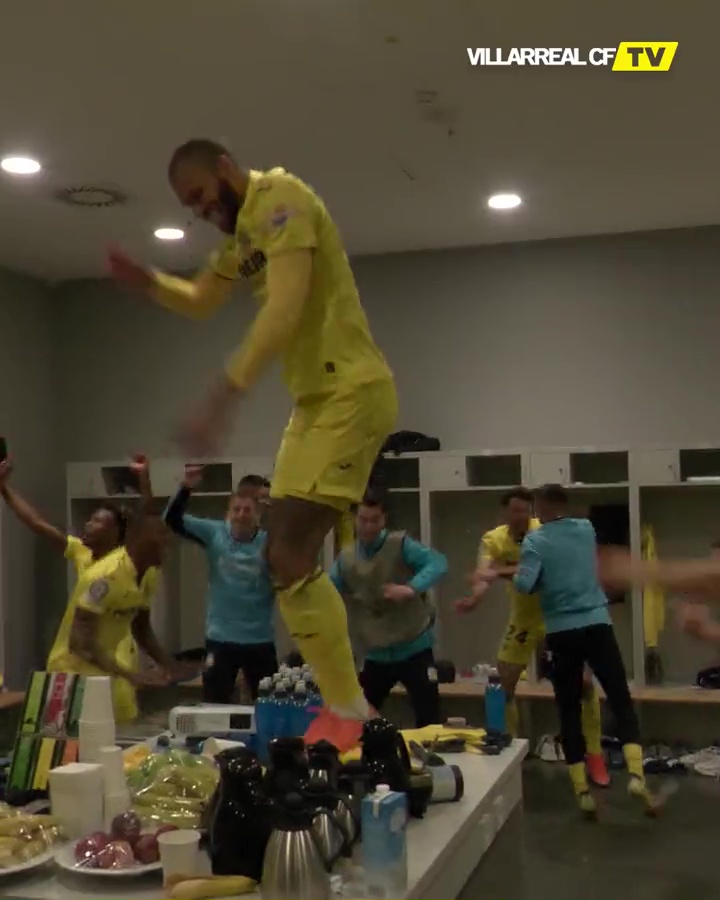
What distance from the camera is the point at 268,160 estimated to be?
4.37 m

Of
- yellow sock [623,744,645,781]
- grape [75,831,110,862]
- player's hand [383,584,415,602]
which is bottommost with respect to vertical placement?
yellow sock [623,744,645,781]

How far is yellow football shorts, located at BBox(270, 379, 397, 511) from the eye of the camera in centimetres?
200

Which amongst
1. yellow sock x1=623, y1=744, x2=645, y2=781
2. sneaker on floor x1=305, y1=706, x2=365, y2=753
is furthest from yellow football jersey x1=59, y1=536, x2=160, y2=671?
yellow sock x1=623, y1=744, x2=645, y2=781

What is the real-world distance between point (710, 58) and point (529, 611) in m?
2.49

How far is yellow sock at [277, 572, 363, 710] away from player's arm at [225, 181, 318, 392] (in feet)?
1.74

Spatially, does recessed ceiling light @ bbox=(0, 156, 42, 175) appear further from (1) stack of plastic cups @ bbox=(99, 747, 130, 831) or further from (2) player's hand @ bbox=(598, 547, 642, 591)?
(2) player's hand @ bbox=(598, 547, 642, 591)

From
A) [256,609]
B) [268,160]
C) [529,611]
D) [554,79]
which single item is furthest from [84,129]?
[529,611]

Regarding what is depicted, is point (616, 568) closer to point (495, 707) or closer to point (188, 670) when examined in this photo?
point (495, 707)

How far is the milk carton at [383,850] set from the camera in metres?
1.65

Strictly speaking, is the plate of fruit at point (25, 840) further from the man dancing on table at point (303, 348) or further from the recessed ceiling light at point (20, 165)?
A: the recessed ceiling light at point (20, 165)

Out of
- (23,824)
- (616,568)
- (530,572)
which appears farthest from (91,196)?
(616,568)

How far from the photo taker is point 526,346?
5883mm

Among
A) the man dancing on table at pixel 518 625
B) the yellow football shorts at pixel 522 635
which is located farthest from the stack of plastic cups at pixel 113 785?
the yellow football shorts at pixel 522 635

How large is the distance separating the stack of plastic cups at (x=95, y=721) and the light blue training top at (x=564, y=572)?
7.27 ft
